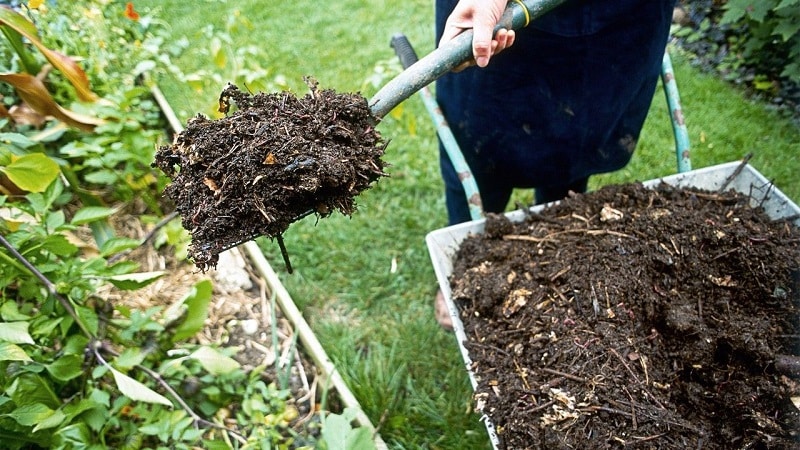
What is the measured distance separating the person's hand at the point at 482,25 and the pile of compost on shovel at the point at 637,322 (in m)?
0.45

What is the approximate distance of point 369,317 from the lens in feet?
7.40

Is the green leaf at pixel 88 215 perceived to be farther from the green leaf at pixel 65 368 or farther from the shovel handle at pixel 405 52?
the shovel handle at pixel 405 52

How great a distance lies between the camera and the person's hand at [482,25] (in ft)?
3.71

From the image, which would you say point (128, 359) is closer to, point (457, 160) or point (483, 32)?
point (457, 160)

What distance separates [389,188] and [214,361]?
132 cm

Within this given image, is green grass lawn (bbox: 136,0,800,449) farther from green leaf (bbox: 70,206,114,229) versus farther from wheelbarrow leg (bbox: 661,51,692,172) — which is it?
wheelbarrow leg (bbox: 661,51,692,172)

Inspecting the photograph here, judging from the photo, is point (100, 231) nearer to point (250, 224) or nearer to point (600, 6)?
point (250, 224)

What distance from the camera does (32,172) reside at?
1472mm

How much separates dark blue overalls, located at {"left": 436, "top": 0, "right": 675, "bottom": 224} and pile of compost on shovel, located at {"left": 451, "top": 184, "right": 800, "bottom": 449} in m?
0.26

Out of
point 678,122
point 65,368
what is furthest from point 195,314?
point 678,122

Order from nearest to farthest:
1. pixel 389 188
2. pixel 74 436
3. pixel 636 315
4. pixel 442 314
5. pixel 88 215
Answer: pixel 636 315
pixel 74 436
pixel 88 215
pixel 442 314
pixel 389 188

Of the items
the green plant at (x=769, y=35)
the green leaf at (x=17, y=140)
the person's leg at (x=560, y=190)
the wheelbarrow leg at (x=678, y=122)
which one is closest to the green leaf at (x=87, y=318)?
the green leaf at (x=17, y=140)

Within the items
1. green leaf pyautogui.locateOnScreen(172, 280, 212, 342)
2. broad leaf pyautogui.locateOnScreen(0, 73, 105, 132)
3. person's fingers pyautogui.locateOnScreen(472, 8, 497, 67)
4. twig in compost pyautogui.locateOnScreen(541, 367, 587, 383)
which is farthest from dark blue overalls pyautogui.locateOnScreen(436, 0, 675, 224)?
broad leaf pyautogui.locateOnScreen(0, 73, 105, 132)

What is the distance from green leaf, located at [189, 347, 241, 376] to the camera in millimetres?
1679
